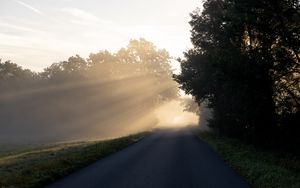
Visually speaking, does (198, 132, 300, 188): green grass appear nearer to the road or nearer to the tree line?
the road

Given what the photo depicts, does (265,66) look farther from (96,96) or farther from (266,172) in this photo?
(96,96)

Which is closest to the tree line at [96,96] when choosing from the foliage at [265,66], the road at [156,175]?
the foliage at [265,66]

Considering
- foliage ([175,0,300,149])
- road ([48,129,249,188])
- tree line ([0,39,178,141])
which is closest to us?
road ([48,129,249,188])

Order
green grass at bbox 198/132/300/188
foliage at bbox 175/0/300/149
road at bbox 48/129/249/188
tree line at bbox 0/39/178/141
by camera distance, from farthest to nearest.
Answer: tree line at bbox 0/39/178/141 < foliage at bbox 175/0/300/149 < road at bbox 48/129/249/188 < green grass at bbox 198/132/300/188

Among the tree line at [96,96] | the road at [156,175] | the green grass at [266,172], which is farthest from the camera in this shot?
the tree line at [96,96]

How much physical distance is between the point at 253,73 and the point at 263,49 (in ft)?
13.3

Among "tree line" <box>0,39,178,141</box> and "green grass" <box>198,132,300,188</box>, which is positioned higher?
"tree line" <box>0,39,178,141</box>

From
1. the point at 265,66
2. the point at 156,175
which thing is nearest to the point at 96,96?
the point at 265,66

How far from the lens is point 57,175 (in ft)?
61.0

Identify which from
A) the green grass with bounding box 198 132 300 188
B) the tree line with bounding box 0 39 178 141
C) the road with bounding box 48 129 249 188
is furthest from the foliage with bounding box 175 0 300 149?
the tree line with bounding box 0 39 178 141

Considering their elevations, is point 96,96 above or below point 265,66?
above

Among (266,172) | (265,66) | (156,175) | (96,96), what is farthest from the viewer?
(96,96)

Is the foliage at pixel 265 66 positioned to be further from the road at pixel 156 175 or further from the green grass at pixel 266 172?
the road at pixel 156 175

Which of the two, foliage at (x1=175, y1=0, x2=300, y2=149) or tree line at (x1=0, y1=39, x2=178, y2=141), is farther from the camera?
tree line at (x1=0, y1=39, x2=178, y2=141)
